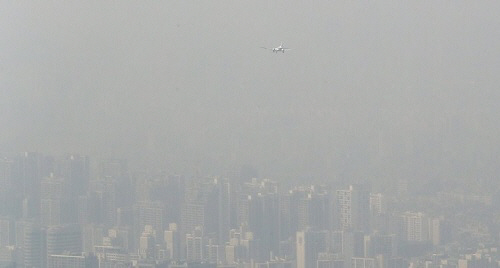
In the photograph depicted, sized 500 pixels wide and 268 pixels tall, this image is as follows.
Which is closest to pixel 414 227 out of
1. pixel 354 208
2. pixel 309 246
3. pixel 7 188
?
pixel 354 208

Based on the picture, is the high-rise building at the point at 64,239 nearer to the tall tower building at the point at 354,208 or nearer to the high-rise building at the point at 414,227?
the tall tower building at the point at 354,208

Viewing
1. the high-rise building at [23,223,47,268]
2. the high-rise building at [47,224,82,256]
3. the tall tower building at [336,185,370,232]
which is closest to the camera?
the tall tower building at [336,185,370,232]

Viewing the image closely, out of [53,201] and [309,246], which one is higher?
[53,201]

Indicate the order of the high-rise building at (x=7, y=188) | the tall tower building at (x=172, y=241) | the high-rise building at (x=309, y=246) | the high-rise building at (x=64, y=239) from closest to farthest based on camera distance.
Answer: the high-rise building at (x=309, y=246), the tall tower building at (x=172, y=241), the high-rise building at (x=64, y=239), the high-rise building at (x=7, y=188)

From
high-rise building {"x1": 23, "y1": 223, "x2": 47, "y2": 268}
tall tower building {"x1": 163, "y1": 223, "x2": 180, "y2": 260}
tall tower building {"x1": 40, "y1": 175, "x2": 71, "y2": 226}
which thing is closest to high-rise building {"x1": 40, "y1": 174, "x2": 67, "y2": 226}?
tall tower building {"x1": 40, "y1": 175, "x2": 71, "y2": 226}

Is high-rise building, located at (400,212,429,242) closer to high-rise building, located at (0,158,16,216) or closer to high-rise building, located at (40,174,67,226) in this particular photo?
high-rise building, located at (40,174,67,226)

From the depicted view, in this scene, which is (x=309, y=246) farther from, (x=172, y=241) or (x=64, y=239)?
(x=64, y=239)

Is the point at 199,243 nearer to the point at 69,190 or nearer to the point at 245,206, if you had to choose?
the point at 245,206

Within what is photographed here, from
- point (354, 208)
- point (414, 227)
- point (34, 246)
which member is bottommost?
point (34, 246)

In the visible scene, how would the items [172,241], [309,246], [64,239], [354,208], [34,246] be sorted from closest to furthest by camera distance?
1. [354,208]
2. [309,246]
3. [172,241]
4. [64,239]
5. [34,246]

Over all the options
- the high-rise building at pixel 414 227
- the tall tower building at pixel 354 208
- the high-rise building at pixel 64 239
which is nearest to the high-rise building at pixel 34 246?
the high-rise building at pixel 64 239

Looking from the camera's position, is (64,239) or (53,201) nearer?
(64,239)
